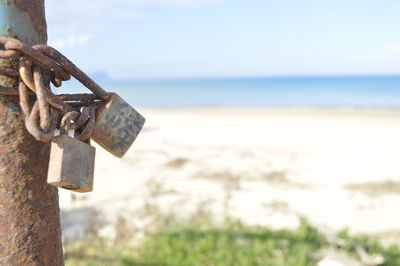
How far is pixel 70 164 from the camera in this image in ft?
3.01

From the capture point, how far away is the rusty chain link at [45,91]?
85 centimetres

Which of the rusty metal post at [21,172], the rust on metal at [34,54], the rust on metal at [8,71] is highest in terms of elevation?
the rust on metal at [34,54]

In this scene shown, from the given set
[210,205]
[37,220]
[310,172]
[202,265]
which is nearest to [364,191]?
[310,172]

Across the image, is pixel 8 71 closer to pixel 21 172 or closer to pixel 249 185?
pixel 21 172

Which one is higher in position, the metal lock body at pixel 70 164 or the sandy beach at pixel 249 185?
the metal lock body at pixel 70 164

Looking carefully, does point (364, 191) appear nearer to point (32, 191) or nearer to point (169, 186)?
point (169, 186)

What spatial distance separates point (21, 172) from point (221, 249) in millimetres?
2763

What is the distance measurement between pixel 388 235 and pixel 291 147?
16.1 feet

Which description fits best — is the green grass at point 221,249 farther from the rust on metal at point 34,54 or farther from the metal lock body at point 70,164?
the rust on metal at point 34,54

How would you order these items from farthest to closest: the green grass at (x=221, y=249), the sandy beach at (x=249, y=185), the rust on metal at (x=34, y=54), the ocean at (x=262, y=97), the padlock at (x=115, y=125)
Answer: the ocean at (x=262, y=97) < the sandy beach at (x=249, y=185) < the green grass at (x=221, y=249) < the padlock at (x=115, y=125) < the rust on metal at (x=34, y=54)

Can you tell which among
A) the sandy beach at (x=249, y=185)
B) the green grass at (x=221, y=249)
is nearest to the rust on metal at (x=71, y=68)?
the green grass at (x=221, y=249)

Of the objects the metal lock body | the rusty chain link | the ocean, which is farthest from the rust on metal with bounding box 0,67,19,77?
the ocean

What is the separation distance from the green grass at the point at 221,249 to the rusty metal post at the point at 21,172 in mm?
2483

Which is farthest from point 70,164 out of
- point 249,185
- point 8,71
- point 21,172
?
point 249,185
